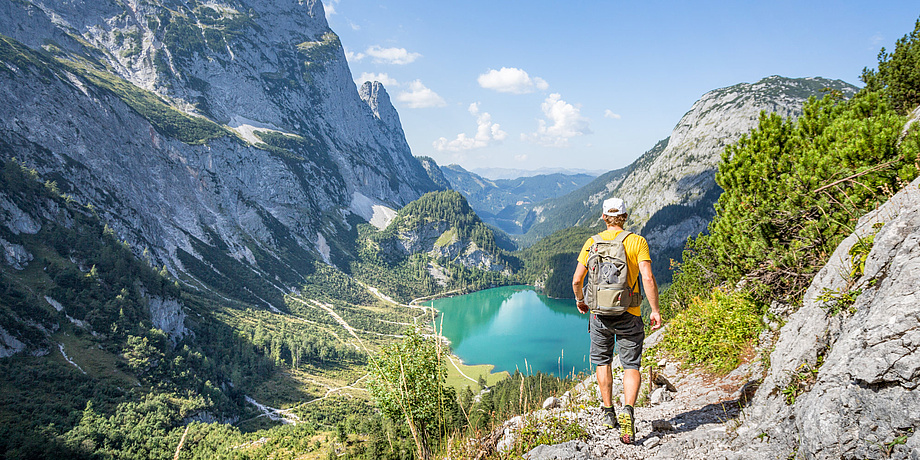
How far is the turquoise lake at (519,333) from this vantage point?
10769 cm

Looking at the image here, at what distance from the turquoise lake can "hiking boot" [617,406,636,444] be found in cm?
8416

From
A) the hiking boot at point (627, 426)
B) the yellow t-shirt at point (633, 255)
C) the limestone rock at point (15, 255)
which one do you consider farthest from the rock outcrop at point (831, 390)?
the limestone rock at point (15, 255)

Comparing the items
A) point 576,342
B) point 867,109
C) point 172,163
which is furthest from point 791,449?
point 172,163

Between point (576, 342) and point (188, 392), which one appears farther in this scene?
point (576, 342)

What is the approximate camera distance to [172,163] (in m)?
172

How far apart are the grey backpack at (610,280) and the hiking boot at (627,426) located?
58.6 inches

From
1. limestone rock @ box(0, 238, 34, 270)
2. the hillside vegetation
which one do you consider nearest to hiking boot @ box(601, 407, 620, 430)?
the hillside vegetation

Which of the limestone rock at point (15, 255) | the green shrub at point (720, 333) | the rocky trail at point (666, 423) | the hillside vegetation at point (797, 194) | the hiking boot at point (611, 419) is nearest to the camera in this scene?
the rocky trail at point (666, 423)

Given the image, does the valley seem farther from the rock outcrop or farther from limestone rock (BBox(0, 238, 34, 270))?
limestone rock (BBox(0, 238, 34, 270))

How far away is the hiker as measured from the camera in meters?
5.39

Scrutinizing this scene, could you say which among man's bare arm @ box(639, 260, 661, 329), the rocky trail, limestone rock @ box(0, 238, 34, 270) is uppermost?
limestone rock @ box(0, 238, 34, 270)

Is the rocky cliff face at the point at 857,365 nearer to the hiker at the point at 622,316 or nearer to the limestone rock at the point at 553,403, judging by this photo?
the hiker at the point at 622,316

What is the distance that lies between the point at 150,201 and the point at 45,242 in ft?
210

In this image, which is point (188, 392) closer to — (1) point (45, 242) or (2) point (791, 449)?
(1) point (45, 242)
